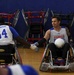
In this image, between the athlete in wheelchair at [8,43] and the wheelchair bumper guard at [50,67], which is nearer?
the athlete in wheelchair at [8,43]

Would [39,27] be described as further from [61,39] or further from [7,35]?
[7,35]

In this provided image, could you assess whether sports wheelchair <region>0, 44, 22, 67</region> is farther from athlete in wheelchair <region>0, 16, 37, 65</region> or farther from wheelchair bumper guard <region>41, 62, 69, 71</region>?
wheelchair bumper guard <region>41, 62, 69, 71</region>

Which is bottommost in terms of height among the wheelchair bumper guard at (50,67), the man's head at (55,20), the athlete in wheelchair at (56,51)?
the wheelchair bumper guard at (50,67)

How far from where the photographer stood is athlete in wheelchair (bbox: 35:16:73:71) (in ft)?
14.6

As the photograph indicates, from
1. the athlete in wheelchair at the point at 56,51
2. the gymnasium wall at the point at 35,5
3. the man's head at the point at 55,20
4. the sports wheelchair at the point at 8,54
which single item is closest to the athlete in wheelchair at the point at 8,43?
the sports wheelchair at the point at 8,54

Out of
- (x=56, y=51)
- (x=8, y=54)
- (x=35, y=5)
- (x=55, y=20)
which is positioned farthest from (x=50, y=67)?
(x=35, y=5)

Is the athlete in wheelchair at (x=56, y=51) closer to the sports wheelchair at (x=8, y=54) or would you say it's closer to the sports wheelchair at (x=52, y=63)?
the sports wheelchair at (x=52, y=63)

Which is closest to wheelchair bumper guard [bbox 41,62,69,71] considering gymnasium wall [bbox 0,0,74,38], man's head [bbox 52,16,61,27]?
man's head [bbox 52,16,61,27]

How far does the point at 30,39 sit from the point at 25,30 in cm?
52

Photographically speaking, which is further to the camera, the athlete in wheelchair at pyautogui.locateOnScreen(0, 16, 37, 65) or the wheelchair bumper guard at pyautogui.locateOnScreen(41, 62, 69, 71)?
the wheelchair bumper guard at pyautogui.locateOnScreen(41, 62, 69, 71)

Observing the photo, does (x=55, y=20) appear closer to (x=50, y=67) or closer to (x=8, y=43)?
(x=50, y=67)

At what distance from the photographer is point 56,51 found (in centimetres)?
452

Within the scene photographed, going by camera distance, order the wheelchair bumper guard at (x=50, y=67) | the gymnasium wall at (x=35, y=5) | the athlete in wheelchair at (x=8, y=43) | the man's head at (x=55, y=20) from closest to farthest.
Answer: the athlete in wheelchair at (x=8, y=43)
the wheelchair bumper guard at (x=50, y=67)
the man's head at (x=55, y=20)
the gymnasium wall at (x=35, y=5)

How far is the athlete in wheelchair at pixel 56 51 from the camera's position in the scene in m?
4.45
